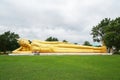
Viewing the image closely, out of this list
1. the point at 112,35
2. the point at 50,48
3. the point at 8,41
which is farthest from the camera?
the point at 8,41

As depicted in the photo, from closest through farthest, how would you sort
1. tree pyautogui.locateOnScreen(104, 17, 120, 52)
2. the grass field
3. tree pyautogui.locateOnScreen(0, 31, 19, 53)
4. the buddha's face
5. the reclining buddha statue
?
the grass field
the reclining buddha statue
the buddha's face
tree pyautogui.locateOnScreen(104, 17, 120, 52)
tree pyautogui.locateOnScreen(0, 31, 19, 53)

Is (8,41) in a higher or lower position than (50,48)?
higher

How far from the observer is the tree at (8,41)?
182 feet

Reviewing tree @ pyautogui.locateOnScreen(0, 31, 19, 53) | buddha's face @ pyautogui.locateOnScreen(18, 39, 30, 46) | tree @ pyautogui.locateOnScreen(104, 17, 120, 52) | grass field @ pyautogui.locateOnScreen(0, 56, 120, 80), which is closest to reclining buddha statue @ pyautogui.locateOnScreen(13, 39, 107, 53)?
buddha's face @ pyautogui.locateOnScreen(18, 39, 30, 46)

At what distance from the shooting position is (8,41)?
188ft

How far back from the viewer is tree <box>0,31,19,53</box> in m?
55.6

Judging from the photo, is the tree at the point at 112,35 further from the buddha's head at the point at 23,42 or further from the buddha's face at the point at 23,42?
the buddha's face at the point at 23,42

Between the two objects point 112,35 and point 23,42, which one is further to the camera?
point 112,35

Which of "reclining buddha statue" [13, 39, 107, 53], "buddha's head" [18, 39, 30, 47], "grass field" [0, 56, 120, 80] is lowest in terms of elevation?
"grass field" [0, 56, 120, 80]

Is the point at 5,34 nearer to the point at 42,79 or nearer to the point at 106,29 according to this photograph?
the point at 106,29

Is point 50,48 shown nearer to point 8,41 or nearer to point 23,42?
point 23,42

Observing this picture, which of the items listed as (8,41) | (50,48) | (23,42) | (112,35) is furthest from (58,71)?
(8,41)

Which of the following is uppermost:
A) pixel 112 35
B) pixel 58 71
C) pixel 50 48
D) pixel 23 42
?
pixel 112 35

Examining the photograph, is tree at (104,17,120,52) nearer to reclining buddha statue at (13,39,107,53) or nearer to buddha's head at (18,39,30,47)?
reclining buddha statue at (13,39,107,53)
